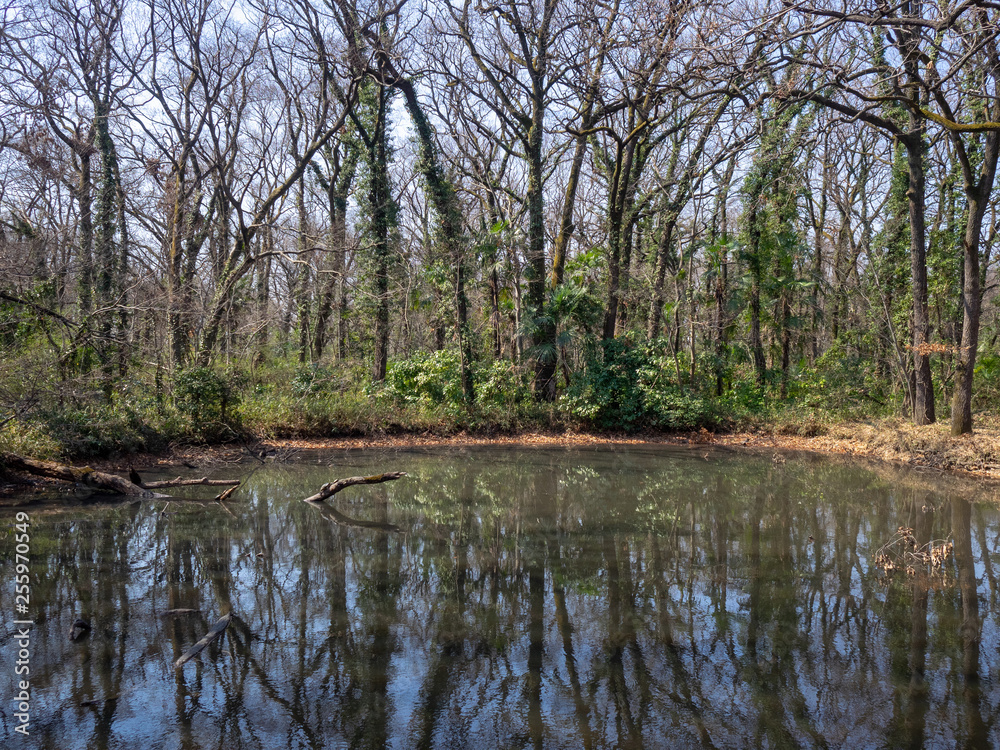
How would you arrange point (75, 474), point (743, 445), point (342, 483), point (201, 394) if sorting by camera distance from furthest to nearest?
1. point (743, 445)
2. point (201, 394)
3. point (75, 474)
4. point (342, 483)

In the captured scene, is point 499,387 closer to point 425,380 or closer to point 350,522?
point 425,380

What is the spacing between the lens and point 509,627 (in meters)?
5.56

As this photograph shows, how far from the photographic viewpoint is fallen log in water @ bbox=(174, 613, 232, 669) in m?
4.76

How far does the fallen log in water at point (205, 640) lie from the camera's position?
15.6 ft

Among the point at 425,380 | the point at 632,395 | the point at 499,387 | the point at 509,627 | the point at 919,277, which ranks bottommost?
the point at 509,627

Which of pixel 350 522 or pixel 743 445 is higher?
pixel 743 445

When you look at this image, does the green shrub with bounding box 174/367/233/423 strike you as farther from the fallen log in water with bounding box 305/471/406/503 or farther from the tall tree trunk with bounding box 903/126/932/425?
the tall tree trunk with bounding box 903/126/932/425

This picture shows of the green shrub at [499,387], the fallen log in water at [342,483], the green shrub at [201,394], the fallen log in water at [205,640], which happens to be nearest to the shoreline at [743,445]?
the green shrub at [201,394]

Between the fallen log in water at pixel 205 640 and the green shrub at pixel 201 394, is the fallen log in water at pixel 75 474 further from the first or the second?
the fallen log in water at pixel 205 640

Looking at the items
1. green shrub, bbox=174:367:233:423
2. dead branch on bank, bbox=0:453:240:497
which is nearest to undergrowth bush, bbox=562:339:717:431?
green shrub, bbox=174:367:233:423

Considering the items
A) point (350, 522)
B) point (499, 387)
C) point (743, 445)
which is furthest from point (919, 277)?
point (350, 522)

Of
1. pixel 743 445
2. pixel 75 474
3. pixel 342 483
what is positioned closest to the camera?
pixel 342 483

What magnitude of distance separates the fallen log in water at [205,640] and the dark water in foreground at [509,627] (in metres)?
0.07

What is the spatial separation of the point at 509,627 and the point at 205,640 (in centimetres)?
238
